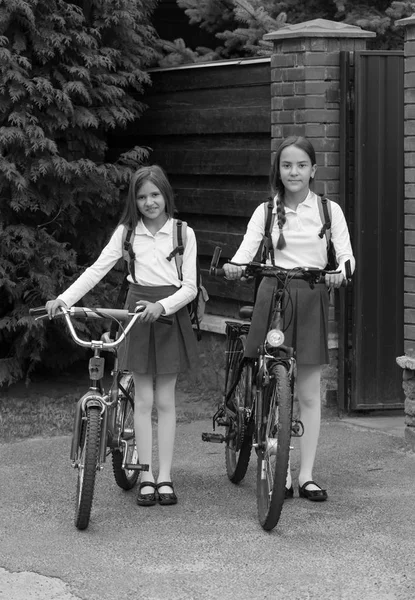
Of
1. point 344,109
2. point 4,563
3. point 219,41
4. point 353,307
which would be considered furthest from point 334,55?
point 4,563

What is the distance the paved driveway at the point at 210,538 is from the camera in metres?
4.55

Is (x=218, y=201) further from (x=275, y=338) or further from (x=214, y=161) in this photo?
(x=275, y=338)

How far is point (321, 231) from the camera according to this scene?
222 inches

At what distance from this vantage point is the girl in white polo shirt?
5699 mm

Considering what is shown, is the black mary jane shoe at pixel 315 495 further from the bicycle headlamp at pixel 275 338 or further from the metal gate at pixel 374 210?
the metal gate at pixel 374 210

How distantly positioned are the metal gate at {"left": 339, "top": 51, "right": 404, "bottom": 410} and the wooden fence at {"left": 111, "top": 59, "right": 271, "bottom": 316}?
30.6 inches

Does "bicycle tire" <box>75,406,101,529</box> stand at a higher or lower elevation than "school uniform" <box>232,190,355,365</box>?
lower

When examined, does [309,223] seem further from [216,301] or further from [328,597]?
[216,301]

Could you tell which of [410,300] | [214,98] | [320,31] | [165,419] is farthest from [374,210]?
[165,419]

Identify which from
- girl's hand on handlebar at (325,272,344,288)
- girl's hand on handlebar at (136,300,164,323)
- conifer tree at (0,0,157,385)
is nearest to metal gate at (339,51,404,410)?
conifer tree at (0,0,157,385)

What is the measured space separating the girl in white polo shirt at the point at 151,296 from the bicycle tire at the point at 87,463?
0.48 meters

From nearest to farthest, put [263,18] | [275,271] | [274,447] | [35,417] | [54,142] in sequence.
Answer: [274,447], [275,271], [35,417], [54,142], [263,18]

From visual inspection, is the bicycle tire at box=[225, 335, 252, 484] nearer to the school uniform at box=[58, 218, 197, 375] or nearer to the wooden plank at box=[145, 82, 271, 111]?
the school uniform at box=[58, 218, 197, 375]

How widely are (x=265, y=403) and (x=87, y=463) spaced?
0.88 m
